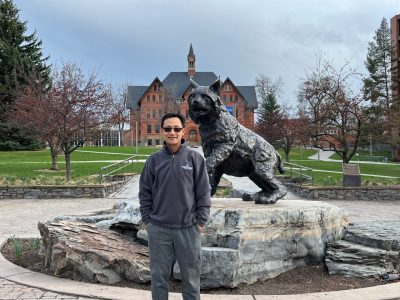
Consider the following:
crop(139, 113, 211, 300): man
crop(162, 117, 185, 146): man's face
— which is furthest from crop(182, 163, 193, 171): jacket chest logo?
crop(162, 117, 185, 146): man's face

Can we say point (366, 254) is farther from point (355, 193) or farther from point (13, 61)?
point (13, 61)

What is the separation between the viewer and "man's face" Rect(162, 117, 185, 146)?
144 inches

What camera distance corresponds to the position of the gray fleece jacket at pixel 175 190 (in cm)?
357

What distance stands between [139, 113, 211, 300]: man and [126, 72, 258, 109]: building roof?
7593cm

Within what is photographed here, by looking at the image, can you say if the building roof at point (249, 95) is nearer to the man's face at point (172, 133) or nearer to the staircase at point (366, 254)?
the staircase at point (366, 254)

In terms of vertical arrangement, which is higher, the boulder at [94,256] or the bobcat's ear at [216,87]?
the bobcat's ear at [216,87]

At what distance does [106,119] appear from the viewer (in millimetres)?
22797

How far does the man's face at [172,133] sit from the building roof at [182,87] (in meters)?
75.9

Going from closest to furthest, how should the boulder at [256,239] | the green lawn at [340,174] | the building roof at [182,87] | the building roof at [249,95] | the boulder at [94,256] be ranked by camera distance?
the boulder at [256,239] → the boulder at [94,256] → the green lawn at [340,174] → the building roof at [182,87] → the building roof at [249,95]

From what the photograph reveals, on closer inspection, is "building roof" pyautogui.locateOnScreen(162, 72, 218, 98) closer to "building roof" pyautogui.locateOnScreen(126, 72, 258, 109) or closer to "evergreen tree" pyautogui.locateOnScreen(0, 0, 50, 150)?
"building roof" pyautogui.locateOnScreen(126, 72, 258, 109)

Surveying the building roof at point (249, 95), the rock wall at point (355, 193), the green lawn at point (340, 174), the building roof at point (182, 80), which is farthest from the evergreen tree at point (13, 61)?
the building roof at point (249, 95)

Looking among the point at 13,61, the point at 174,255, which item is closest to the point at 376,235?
the point at 174,255

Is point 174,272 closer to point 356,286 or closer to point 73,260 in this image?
point 73,260

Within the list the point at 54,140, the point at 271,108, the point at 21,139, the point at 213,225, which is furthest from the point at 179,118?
the point at 271,108
